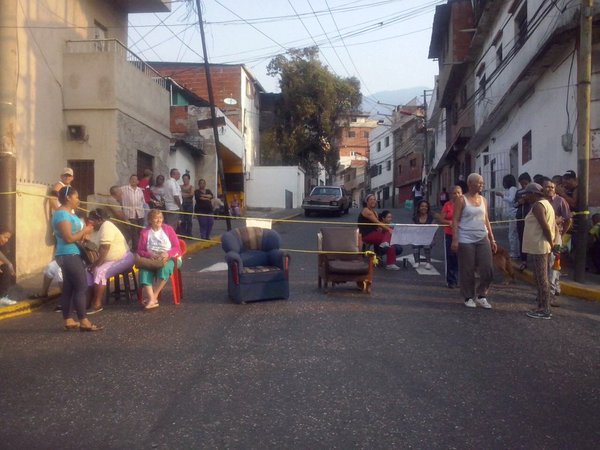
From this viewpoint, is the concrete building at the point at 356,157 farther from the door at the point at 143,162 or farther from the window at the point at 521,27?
the door at the point at 143,162

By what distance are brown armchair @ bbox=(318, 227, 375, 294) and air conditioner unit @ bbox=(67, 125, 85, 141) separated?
7516 mm

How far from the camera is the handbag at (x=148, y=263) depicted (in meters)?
8.98

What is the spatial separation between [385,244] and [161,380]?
309 inches

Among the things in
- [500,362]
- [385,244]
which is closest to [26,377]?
[500,362]

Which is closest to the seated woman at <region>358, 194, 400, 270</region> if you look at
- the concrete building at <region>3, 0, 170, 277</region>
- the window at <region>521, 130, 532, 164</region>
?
the concrete building at <region>3, 0, 170, 277</region>

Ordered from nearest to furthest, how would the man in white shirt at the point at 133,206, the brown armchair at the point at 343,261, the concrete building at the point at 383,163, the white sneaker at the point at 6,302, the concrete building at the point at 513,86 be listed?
1. the white sneaker at the point at 6,302
2. the brown armchair at the point at 343,261
3. the man in white shirt at the point at 133,206
4. the concrete building at the point at 513,86
5. the concrete building at the point at 383,163

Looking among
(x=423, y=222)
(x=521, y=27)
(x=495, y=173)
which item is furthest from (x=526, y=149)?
(x=423, y=222)

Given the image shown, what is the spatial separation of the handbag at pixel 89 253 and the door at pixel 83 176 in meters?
7.00

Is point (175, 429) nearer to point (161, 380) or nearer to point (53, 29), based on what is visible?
point (161, 380)

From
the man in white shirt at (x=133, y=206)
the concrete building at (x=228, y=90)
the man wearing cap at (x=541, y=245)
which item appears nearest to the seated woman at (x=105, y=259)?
the man in white shirt at (x=133, y=206)

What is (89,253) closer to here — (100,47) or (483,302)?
(483,302)

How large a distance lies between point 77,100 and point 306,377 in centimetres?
1180

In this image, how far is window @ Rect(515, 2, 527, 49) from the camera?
18.3 meters

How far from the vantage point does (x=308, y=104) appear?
4184 centimetres
